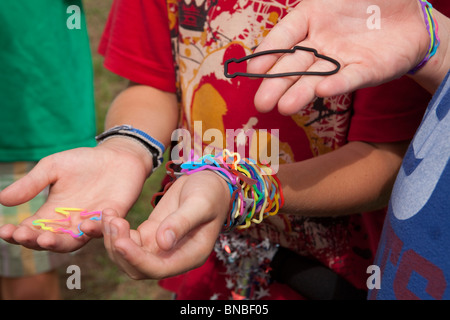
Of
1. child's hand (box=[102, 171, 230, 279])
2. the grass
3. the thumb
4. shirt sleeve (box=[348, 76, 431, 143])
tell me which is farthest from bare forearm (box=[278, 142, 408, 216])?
the grass

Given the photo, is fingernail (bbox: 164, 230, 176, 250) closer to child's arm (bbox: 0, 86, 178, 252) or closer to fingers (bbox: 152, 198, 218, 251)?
fingers (bbox: 152, 198, 218, 251)

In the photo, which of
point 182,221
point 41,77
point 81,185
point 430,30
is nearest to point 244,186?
point 182,221

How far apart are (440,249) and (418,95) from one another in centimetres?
49

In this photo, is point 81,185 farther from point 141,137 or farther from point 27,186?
point 141,137

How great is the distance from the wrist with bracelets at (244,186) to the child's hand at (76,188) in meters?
0.09

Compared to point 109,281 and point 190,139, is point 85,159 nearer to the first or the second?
point 190,139

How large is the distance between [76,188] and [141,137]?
235 millimetres

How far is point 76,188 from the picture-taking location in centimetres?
100

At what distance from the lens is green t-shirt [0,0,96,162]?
1383 millimetres

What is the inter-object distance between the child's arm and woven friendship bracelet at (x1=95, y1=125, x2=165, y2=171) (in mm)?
21

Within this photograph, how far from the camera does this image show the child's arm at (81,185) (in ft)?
2.83

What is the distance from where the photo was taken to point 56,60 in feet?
4.73

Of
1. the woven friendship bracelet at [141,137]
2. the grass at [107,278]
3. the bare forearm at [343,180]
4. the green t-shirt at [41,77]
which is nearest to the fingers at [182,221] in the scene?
the bare forearm at [343,180]

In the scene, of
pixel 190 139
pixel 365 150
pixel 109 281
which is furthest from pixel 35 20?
pixel 109 281
